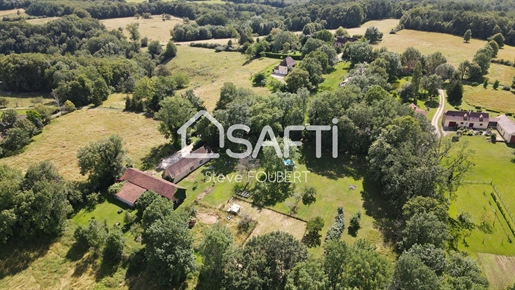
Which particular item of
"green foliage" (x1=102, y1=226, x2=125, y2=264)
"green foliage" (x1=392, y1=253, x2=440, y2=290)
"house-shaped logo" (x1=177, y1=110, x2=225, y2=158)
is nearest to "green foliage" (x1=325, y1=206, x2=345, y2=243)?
"green foliage" (x1=392, y1=253, x2=440, y2=290)

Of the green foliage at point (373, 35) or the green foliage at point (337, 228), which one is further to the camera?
the green foliage at point (373, 35)

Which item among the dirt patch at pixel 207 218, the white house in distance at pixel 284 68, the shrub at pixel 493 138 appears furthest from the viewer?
the white house in distance at pixel 284 68

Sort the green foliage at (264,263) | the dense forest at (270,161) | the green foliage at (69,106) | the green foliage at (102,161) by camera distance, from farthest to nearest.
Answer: the green foliage at (69,106) → the green foliage at (102,161) → the dense forest at (270,161) → the green foliage at (264,263)

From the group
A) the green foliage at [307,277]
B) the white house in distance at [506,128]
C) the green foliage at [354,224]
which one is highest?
the green foliage at [307,277]

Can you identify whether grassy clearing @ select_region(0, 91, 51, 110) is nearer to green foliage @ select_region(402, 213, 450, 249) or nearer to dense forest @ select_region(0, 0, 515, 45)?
dense forest @ select_region(0, 0, 515, 45)

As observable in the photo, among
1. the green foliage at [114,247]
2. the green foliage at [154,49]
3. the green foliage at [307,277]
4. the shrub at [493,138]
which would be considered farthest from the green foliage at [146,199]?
the green foliage at [154,49]

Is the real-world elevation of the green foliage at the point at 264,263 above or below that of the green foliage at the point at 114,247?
above

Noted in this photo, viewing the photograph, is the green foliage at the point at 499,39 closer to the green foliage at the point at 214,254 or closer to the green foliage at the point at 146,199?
the green foliage at the point at 214,254
